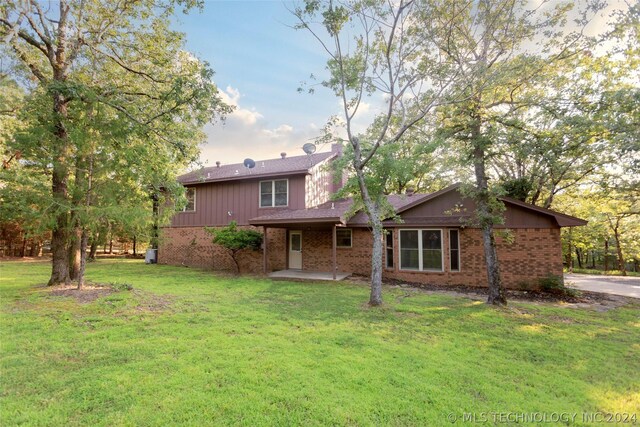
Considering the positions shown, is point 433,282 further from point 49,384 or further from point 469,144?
point 49,384

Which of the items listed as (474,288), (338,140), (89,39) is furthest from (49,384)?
(474,288)

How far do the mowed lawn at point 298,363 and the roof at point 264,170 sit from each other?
7950 millimetres

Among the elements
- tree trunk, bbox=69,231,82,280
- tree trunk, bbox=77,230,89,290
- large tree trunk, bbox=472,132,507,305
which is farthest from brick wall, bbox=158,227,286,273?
large tree trunk, bbox=472,132,507,305

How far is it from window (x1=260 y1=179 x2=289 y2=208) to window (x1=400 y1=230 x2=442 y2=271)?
579cm

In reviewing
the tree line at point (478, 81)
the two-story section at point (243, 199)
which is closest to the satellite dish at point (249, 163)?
the two-story section at point (243, 199)

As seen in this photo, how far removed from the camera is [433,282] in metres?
11.4

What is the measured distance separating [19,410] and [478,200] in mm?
9197

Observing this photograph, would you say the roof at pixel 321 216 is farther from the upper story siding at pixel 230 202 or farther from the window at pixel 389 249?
the window at pixel 389 249

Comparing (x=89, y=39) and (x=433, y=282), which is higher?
(x=89, y=39)

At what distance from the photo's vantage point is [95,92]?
7.99 meters

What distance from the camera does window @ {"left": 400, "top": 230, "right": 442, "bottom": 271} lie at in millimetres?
11547

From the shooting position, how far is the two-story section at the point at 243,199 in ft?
46.4

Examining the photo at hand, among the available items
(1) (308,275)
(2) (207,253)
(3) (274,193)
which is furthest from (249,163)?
(1) (308,275)

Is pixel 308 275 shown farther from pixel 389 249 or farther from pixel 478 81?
pixel 478 81
